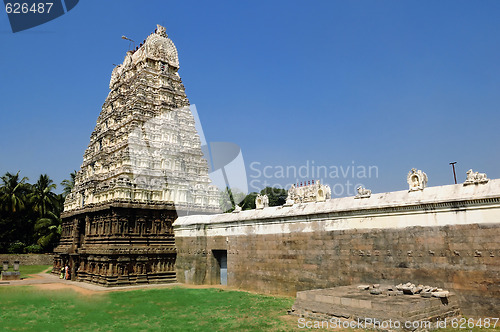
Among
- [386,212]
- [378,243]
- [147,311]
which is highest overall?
[386,212]

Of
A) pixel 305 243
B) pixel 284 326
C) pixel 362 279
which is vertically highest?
pixel 305 243

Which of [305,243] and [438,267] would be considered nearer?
[438,267]

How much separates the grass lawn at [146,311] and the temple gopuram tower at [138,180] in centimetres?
424

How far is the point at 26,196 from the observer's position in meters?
47.3

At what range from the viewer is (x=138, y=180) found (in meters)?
25.9

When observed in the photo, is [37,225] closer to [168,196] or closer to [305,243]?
[168,196]

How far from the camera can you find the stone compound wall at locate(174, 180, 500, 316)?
462 inches

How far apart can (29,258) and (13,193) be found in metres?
9.69

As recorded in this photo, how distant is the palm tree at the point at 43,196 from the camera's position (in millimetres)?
47156

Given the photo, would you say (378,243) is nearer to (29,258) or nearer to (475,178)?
(475,178)

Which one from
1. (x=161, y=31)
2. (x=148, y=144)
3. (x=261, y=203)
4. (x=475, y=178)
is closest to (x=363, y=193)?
(x=475, y=178)

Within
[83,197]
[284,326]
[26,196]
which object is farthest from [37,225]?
[284,326]

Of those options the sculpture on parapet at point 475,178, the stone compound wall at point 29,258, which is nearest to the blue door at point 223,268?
the sculpture on parapet at point 475,178

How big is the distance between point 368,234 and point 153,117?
68.2 feet
